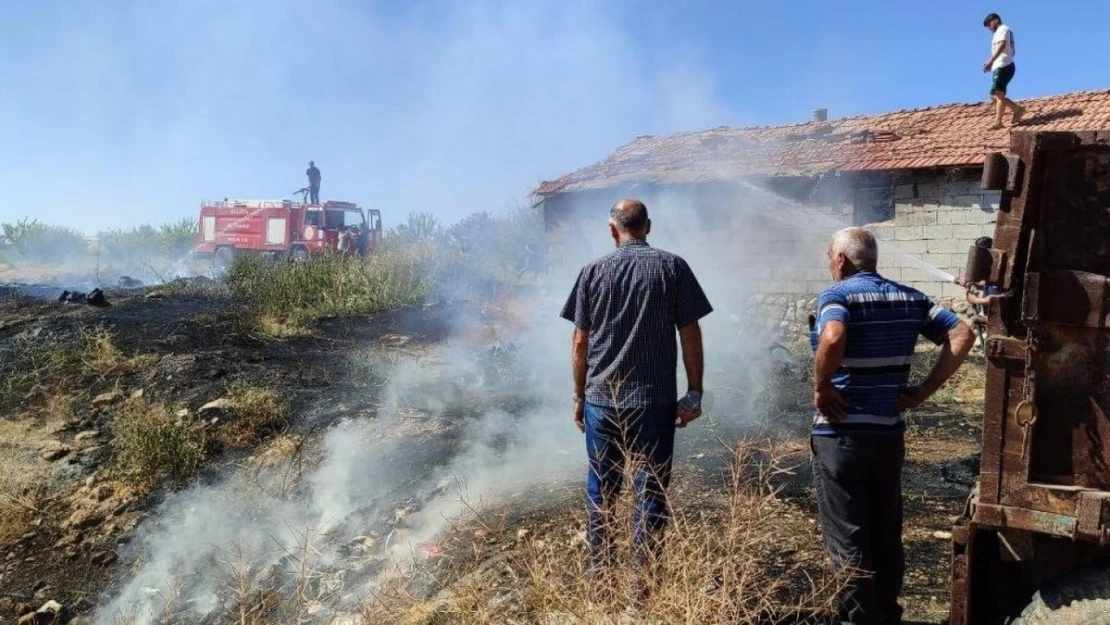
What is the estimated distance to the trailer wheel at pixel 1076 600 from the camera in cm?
212

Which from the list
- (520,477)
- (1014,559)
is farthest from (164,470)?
(1014,559)

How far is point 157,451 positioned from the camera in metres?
5.81

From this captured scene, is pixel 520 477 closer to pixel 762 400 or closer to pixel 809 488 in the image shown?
pixel 809 488

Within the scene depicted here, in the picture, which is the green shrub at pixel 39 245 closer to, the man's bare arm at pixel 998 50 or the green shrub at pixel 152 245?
the green shrub at pixel 152 245

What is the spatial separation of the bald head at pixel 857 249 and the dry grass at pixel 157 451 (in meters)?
5.14

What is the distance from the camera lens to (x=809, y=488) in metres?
4.54

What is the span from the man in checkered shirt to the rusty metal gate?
1126mm

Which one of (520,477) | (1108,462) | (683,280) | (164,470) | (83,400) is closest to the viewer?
(1108,462)

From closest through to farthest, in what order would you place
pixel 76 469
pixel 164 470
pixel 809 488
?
pixel 809 488 → pixel 164 470 → pixel 76 469

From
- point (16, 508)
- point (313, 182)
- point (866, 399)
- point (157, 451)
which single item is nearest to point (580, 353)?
point (866, 399)

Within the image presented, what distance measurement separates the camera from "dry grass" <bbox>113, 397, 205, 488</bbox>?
19.0 feet

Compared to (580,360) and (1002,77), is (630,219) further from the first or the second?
(1002,77)

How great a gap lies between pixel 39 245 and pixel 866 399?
34815 millimetres

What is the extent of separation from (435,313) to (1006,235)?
10.2 meters
